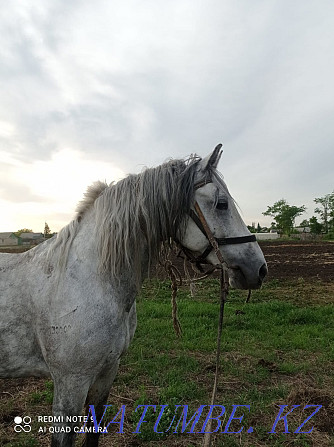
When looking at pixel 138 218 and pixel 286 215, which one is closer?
pixel 138 218

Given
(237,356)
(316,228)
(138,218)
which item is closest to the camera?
(138,218)

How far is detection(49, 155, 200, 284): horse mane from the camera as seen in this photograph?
7.25 feet

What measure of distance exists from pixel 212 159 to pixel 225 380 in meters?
3.32

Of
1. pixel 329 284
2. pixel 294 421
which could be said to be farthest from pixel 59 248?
pixel 329 284

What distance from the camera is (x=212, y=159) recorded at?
2371mm

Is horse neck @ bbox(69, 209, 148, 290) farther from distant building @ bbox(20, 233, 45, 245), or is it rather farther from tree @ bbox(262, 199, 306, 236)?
tree @ bbox(262, 199, 306, 236)

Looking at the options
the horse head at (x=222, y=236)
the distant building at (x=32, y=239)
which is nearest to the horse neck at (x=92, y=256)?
the horse head at (x=222, y=236)

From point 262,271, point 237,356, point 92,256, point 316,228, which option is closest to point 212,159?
point 262,271

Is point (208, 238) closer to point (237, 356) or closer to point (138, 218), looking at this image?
point (138, 218)

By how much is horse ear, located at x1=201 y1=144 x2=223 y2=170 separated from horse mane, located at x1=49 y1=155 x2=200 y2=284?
64 mm

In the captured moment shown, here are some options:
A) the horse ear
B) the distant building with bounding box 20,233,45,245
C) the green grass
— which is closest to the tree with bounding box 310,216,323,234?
the distant building with bounding box 20,233,45,245

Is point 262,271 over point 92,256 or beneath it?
beneath

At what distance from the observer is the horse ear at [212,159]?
2.34 meters

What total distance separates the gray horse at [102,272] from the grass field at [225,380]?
1.26 meters
